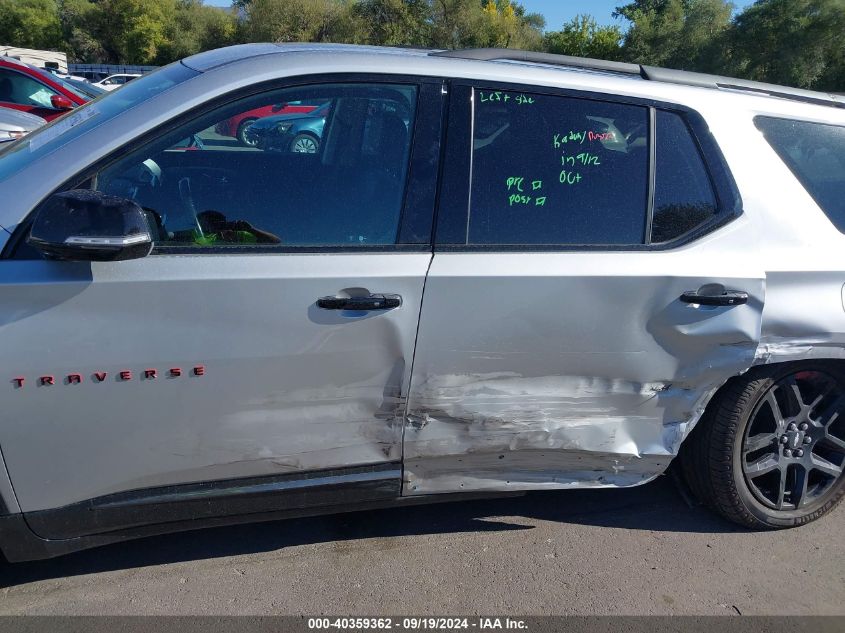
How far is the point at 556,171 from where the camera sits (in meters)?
2.71

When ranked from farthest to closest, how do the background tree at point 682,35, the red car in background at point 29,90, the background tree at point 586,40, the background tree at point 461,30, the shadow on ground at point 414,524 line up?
the background tree at point 586,40, the background tree at point 682,35, the background tree at point 461,30, the red car in background at point 29,90, the shadow on ground at point 414,524

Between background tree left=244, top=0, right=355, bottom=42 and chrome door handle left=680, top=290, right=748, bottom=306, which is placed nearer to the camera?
chrome door handle left=680, top=290, right=748, bottom=306

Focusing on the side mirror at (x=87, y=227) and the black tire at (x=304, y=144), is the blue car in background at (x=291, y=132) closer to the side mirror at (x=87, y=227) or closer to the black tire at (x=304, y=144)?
the black tire at (x=304, y=144)

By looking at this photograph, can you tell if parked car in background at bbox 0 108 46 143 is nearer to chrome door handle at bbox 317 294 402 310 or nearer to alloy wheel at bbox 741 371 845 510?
chrome door handle at bbox 317 294 402 310

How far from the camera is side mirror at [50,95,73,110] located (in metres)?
10.4

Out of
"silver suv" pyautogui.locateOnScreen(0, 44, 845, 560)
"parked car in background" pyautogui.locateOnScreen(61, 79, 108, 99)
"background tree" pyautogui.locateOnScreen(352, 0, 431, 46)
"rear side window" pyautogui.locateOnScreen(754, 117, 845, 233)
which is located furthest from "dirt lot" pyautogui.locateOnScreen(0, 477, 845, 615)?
"background tree" pyautogui.locateOnScreen(352, 0, 431, 46)

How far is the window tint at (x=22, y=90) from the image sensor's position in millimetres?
10297

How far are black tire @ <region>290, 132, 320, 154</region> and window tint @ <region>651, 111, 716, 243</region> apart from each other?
1.30m

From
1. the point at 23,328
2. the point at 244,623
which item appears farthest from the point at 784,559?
the point at 23,328

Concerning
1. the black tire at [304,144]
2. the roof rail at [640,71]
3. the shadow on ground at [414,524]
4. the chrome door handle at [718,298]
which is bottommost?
the shadow on ground at [414,524]

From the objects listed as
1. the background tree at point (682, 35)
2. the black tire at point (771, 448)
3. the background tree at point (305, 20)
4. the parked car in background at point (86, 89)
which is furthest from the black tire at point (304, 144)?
the background tree at point (305, 20)

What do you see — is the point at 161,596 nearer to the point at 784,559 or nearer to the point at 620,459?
the point at 620,459

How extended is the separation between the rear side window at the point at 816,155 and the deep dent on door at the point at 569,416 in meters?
0.58

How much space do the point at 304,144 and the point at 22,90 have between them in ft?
30.7
